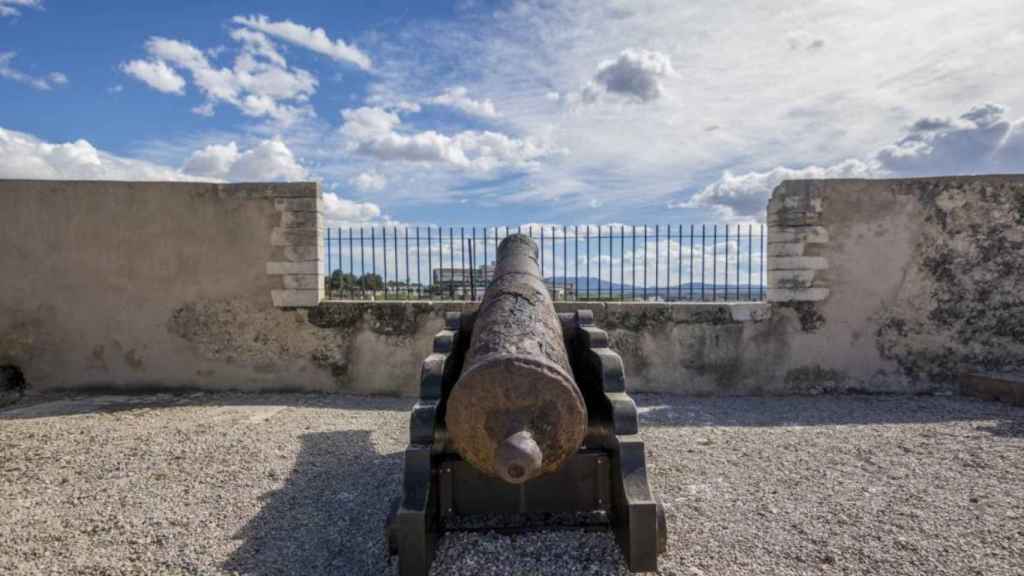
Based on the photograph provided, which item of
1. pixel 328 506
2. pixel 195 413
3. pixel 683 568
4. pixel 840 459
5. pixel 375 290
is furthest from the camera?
pixel 375 290

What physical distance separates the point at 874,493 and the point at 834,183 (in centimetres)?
450

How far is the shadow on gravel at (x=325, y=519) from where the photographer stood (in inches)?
125

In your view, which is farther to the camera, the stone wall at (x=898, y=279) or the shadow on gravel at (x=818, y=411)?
the stone wall at (x=898, y=279)

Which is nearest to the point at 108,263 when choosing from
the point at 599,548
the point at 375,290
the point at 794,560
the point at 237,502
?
the point at 375,290

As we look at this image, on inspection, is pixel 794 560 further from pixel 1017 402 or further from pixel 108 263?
pixel 108 263

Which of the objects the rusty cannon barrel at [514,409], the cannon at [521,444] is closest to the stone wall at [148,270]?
the cannon at [521,444]

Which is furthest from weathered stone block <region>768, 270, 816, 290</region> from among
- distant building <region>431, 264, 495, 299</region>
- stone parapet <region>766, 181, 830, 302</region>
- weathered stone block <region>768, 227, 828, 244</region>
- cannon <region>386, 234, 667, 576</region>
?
cannon <region>386, 234, 667, 576</region>

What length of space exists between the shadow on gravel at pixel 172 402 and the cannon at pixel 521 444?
11.2 feet

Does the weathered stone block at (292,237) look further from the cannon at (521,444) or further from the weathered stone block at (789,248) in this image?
the weathered stone block at (789,248)

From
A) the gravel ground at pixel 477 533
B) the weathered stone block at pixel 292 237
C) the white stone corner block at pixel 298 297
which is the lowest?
the gravel ground at pixel 477 533

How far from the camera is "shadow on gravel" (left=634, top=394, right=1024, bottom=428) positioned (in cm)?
610

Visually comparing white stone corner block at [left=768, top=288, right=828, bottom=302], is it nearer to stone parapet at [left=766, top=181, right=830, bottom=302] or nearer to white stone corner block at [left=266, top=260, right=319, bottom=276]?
stone parapet at [left=766, top=181, right=830, bottom=302]

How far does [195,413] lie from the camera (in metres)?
6.45

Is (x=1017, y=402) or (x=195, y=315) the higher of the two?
(x=195, y=315)
